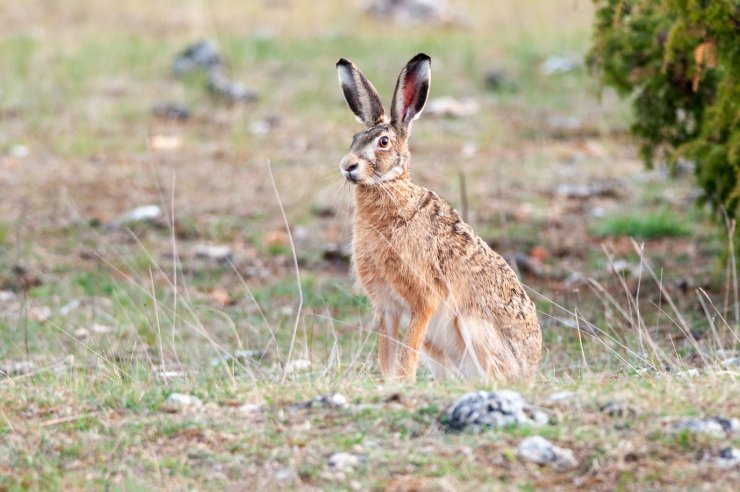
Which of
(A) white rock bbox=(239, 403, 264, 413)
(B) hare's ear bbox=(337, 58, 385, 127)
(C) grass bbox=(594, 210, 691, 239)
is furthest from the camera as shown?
(C) grass bbox=(594, 210, 691, 239)

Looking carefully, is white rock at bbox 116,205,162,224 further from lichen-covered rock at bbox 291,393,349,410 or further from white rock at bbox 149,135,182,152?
lichen-covered rock at bbox 291,393,349,410

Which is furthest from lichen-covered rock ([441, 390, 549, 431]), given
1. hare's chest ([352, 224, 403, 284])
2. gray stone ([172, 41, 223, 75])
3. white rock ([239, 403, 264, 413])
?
gray stone ([172, 41, 223, 75])

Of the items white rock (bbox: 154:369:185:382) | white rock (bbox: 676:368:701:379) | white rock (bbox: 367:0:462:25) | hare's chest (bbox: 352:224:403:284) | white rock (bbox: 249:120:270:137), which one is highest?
white rock (bbox: 367:0:462:25)

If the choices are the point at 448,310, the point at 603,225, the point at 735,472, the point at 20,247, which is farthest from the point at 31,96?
the point at 735,472

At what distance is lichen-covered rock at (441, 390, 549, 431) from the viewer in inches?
186

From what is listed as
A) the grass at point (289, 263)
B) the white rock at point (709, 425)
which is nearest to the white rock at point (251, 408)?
the grass at point (289, 263)

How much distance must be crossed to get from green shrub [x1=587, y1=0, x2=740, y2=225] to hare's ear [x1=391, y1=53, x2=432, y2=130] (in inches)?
80.1

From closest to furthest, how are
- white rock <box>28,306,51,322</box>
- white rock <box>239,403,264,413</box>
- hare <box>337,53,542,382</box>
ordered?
1. white rock <box>239,403,264,413</box>
2. hare <box>337,53,542,382</box>
3. white rock <box>28,306,51,322</box>

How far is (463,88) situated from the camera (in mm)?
16109

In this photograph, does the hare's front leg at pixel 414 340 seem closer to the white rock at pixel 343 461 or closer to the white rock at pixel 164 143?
the white rock at pixel 343 461

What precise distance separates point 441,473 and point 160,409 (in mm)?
1335

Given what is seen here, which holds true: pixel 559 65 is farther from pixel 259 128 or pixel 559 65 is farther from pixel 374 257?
pixel 374 257

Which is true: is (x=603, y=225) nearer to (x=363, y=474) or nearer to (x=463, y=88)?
(x=463, y=88)

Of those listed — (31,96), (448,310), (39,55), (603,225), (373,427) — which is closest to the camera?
(373,427)
